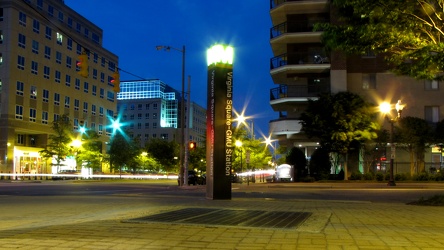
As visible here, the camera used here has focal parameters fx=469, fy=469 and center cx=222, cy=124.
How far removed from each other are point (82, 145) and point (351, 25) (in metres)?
52.0

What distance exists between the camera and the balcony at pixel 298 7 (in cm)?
4731

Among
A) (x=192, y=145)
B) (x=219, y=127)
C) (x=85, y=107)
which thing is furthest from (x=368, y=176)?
(x=85, y=107)

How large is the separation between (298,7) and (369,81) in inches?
412

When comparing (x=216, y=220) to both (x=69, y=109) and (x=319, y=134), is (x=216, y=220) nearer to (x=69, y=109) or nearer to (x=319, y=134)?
(x=319, y=134)

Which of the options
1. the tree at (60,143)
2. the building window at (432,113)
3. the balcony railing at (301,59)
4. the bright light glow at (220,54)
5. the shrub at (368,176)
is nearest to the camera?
the bright light glow at (220,54)

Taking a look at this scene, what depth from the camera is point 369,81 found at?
4681 centimetres

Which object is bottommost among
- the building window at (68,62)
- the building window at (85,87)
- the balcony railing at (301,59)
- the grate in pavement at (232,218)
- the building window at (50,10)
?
the grate in pavement at (232,218)

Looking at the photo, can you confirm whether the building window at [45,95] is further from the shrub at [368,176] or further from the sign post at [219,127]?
the sign post at [219,127]

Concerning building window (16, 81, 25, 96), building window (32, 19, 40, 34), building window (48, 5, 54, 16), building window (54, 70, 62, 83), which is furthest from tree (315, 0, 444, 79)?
building window (48, 5, 54, 16)

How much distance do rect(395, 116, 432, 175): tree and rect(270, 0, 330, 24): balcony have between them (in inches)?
553

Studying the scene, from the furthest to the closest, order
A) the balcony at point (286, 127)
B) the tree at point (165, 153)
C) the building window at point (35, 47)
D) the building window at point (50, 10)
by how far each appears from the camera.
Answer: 1. the tree at point (165, 153)
2. the building window at point (50, 10)
3. the building window at point (35, 47)
4. the balcony at point (286, 127)

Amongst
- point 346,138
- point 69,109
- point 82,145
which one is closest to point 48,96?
point 69,109

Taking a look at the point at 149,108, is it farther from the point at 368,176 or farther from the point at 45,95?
the point at 368,176

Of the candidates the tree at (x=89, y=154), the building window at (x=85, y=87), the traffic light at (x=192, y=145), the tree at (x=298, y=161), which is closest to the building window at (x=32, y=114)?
the tree at (x=89, y=154)
